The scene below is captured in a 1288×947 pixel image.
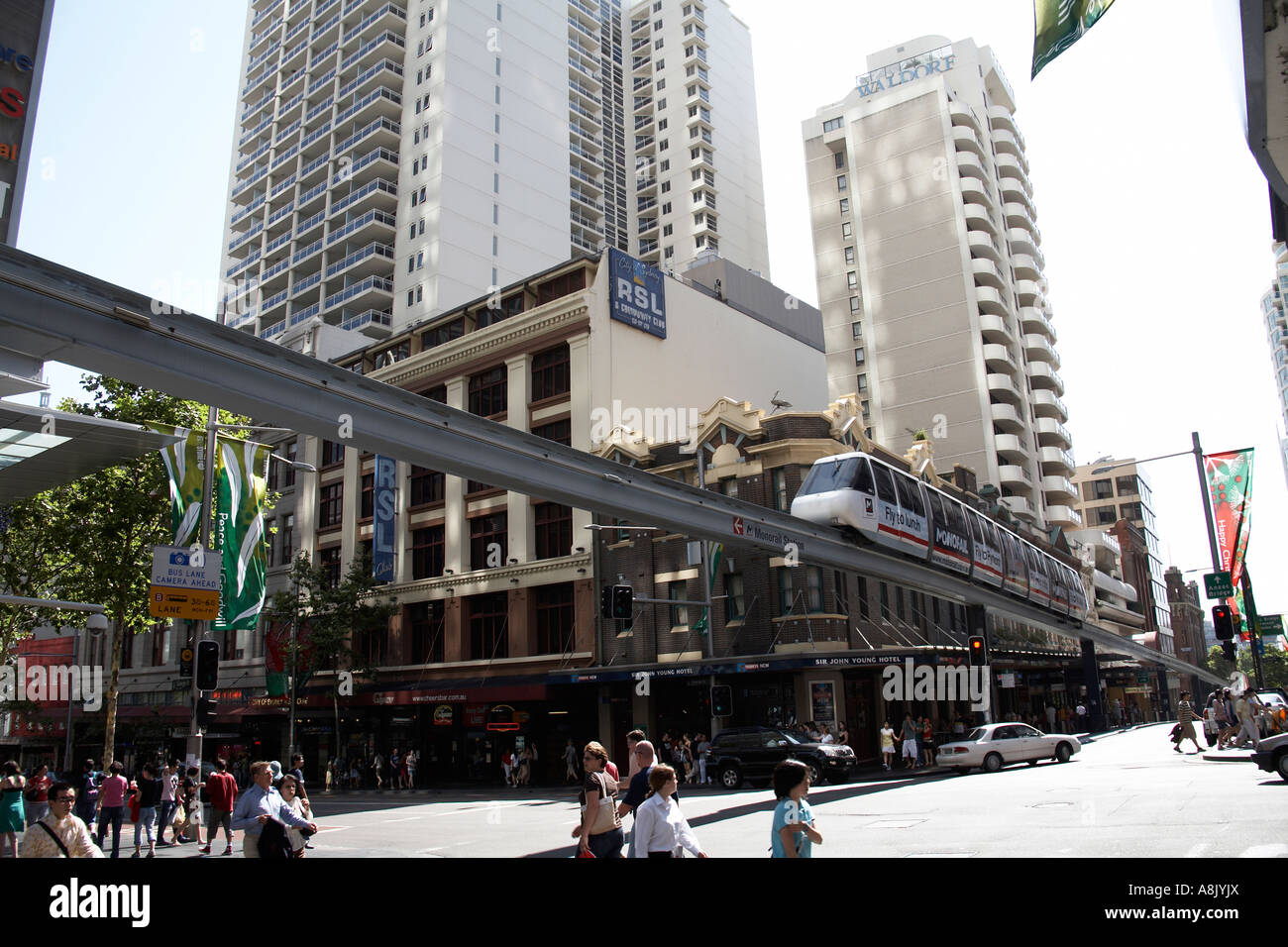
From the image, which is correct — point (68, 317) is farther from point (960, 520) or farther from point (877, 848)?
point (960, 520)

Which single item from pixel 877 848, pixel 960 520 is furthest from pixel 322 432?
pixel 960 520

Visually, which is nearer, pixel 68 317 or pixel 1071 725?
pixel 68 317

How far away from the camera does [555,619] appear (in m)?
38.2

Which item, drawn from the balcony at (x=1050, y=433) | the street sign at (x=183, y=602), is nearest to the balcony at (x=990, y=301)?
the balcony at (x=1050, y=433)

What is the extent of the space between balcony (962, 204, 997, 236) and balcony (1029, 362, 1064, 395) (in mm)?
12127

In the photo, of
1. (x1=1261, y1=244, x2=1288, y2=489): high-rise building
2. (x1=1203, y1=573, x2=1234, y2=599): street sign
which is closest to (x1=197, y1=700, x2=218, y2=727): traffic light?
(x1=1203, y1=573, x2=1234, y2=599): street sign

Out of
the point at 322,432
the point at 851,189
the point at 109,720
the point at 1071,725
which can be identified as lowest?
the point at 1071,725

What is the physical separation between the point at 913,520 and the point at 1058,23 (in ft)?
60.9

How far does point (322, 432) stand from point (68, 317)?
12.9ft

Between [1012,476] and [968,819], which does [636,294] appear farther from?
[1012,476]

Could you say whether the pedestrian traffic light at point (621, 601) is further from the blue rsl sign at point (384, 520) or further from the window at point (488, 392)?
the blue rsl sign at point (384, 520)
